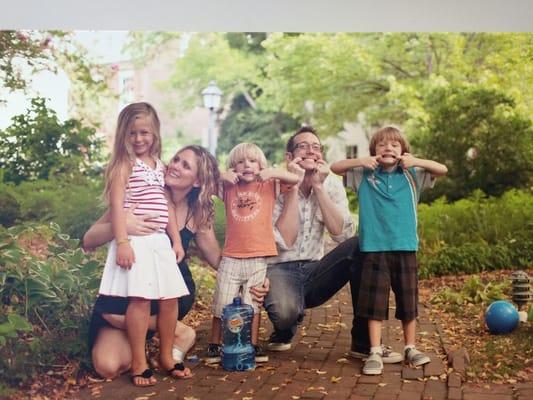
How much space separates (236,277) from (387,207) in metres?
0.74

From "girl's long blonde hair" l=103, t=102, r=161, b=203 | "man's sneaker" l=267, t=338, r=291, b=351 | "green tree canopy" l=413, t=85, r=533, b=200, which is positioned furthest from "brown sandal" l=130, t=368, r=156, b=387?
"green tree canopy" l=413, t=85, r=533, b=200

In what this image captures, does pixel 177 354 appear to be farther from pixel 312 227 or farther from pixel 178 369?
pixel 312 227

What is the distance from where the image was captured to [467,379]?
10.2ft

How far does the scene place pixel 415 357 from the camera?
3223mm

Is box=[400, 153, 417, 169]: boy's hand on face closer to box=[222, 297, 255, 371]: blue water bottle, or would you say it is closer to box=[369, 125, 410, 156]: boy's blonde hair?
box=[369, 125, 410, 156]: boy's blonde hair

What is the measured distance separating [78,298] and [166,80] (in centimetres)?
110

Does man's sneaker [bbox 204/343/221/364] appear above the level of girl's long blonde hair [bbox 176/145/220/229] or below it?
below

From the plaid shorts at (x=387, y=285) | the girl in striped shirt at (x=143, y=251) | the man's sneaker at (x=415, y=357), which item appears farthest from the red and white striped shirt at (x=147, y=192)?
the man's sneaker at (x=415, y=357)

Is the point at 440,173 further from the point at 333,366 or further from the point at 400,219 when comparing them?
the point at 333,366

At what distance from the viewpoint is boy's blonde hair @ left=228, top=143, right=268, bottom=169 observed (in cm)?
338

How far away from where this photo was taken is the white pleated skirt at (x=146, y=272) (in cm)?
331

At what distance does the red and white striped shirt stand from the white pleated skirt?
9 cm

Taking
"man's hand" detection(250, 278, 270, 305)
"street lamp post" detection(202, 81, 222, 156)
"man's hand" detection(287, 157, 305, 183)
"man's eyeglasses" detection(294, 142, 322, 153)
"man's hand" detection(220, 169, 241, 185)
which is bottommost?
"man's hand" detection(250, 278, 270, 305)

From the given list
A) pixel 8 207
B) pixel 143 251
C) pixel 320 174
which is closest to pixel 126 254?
pixel 143 251
